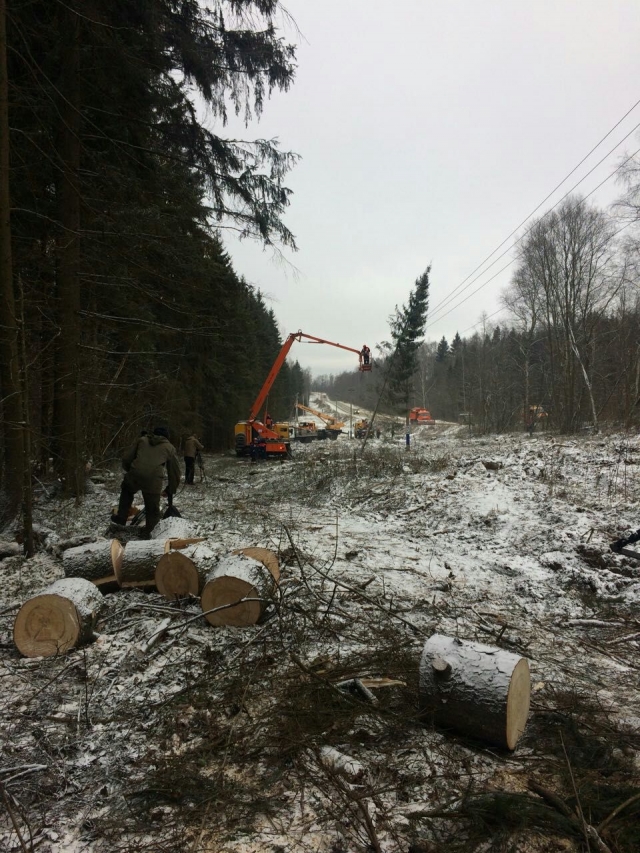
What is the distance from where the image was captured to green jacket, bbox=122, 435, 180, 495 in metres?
6.38

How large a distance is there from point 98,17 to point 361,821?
10.5m

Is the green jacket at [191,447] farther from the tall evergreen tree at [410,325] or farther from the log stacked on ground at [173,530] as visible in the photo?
the tall evergreen tree at [410,325]

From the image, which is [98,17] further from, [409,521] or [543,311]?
[543,311]

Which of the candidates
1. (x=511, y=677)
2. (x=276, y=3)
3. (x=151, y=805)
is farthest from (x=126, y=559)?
(x=276, y=3)

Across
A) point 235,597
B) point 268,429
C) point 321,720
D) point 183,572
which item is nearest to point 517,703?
point 321,720

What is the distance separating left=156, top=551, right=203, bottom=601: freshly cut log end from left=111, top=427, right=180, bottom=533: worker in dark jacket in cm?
196

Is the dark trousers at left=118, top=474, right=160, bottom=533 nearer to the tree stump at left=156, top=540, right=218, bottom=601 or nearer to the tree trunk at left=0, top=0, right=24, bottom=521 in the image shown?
the tree trunk at left=0, top=0, right=24, bottom=521

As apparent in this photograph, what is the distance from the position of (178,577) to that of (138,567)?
0.56 meters

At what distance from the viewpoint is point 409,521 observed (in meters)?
9.24

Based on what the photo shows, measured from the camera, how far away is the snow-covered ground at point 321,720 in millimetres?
2139

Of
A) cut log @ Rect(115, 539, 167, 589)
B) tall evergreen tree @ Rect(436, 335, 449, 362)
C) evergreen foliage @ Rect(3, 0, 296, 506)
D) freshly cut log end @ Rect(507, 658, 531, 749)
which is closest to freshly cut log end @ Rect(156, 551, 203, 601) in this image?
cut log @ Rect(115, 539, 167, 589)

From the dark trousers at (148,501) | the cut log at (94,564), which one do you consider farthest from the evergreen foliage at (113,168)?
the cut log at (94,564)

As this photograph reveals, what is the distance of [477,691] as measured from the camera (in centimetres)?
267

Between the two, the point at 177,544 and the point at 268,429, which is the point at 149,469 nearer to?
the point at 177,544
